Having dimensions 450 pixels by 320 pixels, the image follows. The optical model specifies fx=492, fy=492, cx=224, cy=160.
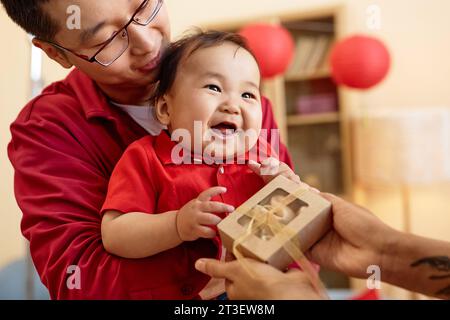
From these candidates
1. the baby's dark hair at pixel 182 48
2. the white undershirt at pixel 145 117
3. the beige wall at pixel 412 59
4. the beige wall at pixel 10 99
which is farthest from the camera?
the beige wall at pixel 412 59

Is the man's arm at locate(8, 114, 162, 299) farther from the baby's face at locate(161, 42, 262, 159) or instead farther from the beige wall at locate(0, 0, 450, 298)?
the beige wall at locate(0, 0, 450, 298)

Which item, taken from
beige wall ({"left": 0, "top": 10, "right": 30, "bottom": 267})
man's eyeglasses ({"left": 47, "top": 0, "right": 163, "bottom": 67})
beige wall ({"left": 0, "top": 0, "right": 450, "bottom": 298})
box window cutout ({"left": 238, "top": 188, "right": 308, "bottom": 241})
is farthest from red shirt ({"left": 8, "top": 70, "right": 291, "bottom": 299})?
beige wall ({"left": 0, "top": 0, "right": 450, "bottom": 298})

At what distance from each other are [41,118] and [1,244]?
1.53 metres

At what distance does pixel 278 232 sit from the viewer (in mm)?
719

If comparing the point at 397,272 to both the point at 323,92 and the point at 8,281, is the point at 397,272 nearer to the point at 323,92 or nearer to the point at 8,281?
the point at 8,281

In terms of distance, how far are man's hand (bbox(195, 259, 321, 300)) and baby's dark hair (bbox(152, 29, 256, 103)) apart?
1.27 feet

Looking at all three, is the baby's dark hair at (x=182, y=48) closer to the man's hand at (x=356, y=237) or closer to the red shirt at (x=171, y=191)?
the red shirt at (x=171, y=191)

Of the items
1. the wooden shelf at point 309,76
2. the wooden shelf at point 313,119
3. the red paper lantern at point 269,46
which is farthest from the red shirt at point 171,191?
the wooden shelf at point 309,76

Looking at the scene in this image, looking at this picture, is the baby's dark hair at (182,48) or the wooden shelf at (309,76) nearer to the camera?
the baby's dark hair at (182,48)

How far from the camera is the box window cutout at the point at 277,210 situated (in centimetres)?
73

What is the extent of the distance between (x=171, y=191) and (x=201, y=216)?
0.15m

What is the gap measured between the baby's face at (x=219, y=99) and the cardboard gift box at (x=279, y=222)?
0.47ft

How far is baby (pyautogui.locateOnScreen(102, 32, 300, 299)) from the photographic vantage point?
0.83 m

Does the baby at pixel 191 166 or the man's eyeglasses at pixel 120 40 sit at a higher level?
the man's eyeglasses at pixel 120 40
